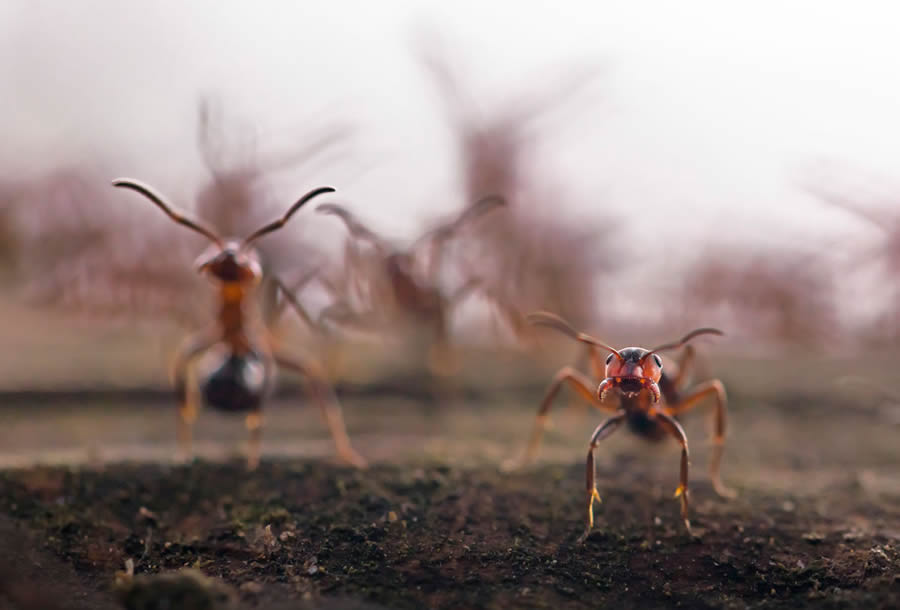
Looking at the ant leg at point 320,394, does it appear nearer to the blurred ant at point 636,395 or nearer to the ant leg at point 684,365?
the blurred ant at point 636,395

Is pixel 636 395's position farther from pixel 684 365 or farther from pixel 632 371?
pixel 684 365

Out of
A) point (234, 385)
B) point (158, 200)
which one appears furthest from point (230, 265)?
point (234, 385)

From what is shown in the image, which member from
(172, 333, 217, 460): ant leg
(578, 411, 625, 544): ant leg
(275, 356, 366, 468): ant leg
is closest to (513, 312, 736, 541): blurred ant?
(578, 411, 625, 544): ant leg

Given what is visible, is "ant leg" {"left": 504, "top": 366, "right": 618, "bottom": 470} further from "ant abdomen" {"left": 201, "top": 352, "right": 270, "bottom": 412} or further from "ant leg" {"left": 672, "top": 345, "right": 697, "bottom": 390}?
"ant abdomen" {"left": 201, "top": 352, "right": 270, "bottom": 412}

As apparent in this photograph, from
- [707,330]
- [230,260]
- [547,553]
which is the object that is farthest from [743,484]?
[230,260]

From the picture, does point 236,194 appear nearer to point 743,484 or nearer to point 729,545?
point 743,484

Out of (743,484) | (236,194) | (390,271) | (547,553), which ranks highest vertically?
(236,194)
